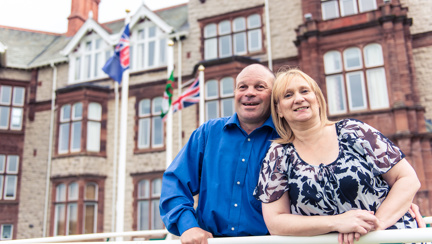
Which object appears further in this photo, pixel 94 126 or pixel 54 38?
pixel 54 38

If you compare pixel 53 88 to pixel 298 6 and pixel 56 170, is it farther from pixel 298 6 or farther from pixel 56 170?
pixel 298 6

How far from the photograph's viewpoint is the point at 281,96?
2.31 metres

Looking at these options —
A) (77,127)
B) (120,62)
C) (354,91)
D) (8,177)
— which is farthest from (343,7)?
(8,177)

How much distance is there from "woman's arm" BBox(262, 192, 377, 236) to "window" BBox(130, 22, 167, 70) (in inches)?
601

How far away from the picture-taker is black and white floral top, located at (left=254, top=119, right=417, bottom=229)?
1.98 metres

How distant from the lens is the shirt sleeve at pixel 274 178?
208 cm

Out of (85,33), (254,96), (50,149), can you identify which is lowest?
(254,96)

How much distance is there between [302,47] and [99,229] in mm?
10734

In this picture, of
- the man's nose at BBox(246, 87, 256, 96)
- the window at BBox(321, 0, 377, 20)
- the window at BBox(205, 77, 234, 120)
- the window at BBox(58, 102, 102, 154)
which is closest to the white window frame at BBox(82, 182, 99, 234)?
the window at BBox(58, 102, 102, 154)

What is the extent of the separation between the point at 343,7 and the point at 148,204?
10.7m

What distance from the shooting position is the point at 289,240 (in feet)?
5.97

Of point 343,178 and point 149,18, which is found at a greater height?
point 149,18

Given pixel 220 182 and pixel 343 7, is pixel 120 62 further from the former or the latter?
pixel 220 182

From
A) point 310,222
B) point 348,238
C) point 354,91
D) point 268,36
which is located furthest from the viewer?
point 268,36
